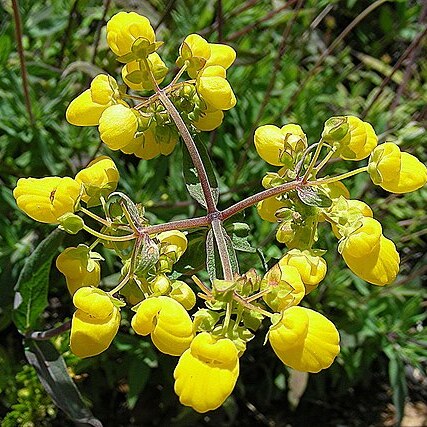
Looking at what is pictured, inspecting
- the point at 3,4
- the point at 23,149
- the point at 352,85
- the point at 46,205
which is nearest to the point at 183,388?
the point at 46,205

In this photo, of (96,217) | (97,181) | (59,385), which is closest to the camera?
(96,217)

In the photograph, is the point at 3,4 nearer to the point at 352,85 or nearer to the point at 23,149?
the point at 23,149

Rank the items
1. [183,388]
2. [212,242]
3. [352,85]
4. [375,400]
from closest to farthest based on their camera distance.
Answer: [183,388]
[212,242]
[375,400]
[352,85]

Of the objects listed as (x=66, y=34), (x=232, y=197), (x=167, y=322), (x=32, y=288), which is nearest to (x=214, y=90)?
(x=167, y=322)

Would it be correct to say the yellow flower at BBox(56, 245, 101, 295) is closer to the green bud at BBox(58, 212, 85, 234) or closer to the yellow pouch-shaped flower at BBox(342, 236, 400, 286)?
the green bud at BBox(58, 212, 85, 234)

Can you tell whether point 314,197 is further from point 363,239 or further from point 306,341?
point 306,341

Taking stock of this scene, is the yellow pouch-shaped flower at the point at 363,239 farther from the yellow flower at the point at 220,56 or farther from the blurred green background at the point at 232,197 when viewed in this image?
the blurred green background at the point at 232,197

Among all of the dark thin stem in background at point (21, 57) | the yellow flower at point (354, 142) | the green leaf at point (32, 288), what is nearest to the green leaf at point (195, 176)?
the yellow flower at point (354, 142)

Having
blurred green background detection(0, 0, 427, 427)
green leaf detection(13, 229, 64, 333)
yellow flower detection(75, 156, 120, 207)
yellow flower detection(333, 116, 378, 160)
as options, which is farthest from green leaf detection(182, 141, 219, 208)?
blurred green background detection(0, 0, 427, 427)
